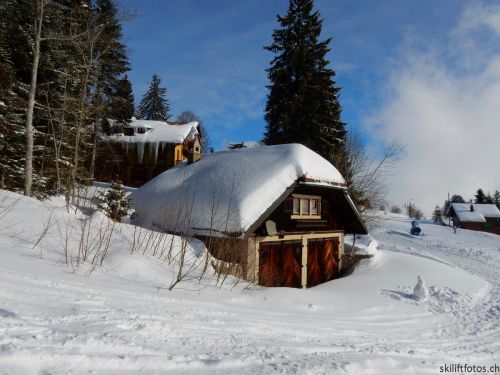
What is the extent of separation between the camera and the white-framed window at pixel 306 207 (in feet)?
43.3

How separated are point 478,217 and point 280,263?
2211 inches

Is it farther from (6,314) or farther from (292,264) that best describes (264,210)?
(6,314)

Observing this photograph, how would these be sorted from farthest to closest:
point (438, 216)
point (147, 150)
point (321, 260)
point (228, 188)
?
point (438, 216) < point (147, 150) < point (321, 260) < point (228, 188)

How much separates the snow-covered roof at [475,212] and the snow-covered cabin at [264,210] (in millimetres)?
51259

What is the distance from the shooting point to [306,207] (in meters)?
13.7

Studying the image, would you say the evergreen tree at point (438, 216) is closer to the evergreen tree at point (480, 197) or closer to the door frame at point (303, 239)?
the evergreen tree at point (480, 197)

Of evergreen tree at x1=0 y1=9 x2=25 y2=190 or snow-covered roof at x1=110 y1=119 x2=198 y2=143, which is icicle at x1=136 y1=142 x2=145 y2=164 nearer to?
snow-covered roof at x1=110 y1=119 x2=198 y2=143

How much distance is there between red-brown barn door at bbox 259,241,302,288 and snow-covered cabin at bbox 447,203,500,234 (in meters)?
54.1

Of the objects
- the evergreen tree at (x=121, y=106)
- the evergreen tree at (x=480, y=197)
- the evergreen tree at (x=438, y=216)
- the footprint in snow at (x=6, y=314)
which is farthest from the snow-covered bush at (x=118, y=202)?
the evergreen tree at (x=480, y=197)

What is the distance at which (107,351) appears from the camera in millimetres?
3215

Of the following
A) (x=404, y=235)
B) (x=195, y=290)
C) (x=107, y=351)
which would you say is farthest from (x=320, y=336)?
(x=404, y=235)

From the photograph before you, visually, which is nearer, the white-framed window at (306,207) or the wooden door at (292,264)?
the wooden door at (292,264)

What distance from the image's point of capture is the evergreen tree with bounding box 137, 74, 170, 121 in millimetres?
51250

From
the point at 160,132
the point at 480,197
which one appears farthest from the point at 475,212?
the point at 160,132
